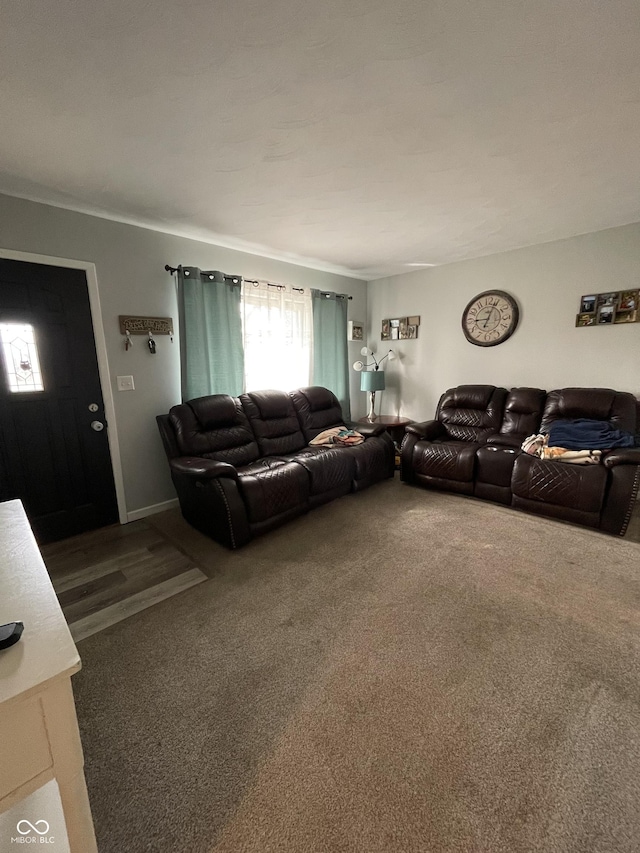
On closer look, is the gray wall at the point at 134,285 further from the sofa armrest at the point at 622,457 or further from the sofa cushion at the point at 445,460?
the sofa armrest at the point at 622,457

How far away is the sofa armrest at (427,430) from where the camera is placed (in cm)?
356

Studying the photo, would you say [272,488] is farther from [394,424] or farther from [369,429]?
[394,424]

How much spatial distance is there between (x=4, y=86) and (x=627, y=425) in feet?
14.0

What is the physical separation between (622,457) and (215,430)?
10.1ft

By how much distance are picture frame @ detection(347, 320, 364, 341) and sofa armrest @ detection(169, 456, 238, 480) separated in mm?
2869


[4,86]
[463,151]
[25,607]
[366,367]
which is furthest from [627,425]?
[4,86]

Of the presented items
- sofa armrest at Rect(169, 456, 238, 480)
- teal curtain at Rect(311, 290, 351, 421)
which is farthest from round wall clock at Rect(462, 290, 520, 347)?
sofa armrest at Rect(169, 456, 238, 480)

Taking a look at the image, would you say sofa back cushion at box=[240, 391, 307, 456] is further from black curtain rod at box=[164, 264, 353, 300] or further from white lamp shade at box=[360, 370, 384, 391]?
white lamp shade at box=[360, 370, 384, 391]

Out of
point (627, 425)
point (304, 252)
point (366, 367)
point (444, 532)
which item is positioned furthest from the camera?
point (366, 367)

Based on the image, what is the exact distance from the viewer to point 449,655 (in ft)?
5.02

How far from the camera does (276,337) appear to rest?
3.75 metres

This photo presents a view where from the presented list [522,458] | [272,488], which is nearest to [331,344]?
[272,488]

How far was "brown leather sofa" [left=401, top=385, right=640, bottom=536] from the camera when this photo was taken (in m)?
2.48

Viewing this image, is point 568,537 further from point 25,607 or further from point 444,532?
point 25,607
